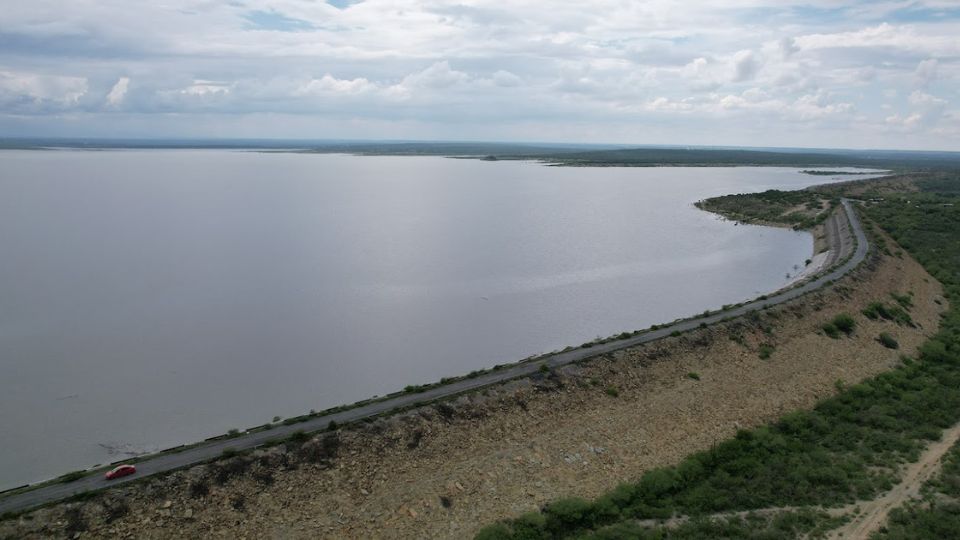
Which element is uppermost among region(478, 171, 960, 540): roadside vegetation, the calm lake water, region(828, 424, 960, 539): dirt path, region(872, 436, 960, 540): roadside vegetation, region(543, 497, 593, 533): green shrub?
region(872, 436, 960, 540): roadside vegetation

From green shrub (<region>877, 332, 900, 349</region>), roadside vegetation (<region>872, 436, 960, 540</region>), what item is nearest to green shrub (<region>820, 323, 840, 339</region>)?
green shrub (<region>877, 332, 900, 349</region>)

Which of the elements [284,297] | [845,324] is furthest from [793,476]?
[284,297]

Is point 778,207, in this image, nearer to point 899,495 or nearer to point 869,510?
point 899,495

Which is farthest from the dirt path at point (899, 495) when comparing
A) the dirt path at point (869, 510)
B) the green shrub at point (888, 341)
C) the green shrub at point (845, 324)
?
the green shrub at point (845, 324)

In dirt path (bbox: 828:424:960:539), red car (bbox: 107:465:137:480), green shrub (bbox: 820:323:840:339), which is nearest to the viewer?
dirt path (bbox: 828:424:960:539)

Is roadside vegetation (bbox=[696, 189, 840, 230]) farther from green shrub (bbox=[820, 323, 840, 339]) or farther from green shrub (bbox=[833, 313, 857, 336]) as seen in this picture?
green shrub (bbox=[820, 323, 840, 339])

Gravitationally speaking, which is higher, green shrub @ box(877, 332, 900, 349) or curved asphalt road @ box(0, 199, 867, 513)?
curved asphalt road @ box(0, 199, 867, 513)

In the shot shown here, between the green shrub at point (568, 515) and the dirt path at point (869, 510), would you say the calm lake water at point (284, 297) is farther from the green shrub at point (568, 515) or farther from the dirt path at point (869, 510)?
the dirt path at point (869, 510)

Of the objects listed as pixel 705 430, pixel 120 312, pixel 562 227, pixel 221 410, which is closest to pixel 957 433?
pixel 705 430
